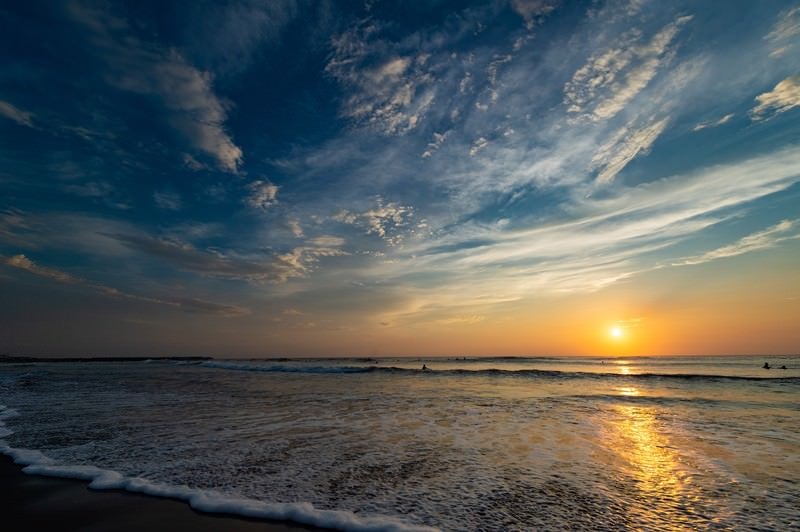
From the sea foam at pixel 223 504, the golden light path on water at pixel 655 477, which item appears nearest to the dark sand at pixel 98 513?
the sea foam at pixel 223 504

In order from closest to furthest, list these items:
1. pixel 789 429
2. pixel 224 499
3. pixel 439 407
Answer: pixel 224 499 → pixel 789 429 → pixel 439 407

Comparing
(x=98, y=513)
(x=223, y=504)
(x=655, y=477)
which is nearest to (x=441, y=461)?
(x=655, y=477)

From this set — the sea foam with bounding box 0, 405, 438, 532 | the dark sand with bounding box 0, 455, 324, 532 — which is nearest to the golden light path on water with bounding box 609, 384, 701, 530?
the sea foam with bounding box 0, 405, 438, 532

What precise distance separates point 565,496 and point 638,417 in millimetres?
10679

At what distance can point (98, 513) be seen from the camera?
5781 millimetres

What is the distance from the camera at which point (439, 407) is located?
54.5ft

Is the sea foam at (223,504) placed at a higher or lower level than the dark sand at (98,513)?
higher

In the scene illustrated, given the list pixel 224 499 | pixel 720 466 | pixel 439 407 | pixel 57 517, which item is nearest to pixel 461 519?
pixel 224 499

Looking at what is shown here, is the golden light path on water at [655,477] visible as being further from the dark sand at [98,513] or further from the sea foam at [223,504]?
the dark sand at [98,513]

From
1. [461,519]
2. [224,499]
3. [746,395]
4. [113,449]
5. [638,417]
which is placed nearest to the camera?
[461,519]

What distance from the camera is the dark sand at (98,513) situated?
5.34 metres

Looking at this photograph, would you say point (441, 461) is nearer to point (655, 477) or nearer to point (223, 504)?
point (655, 477)

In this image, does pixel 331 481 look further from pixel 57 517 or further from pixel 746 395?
pixel 746 395

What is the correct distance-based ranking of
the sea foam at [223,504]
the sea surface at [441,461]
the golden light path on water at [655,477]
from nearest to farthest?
the sea foam at [223,504] → the golden light path on water at [655,477] → the sea surface at [441,461]
